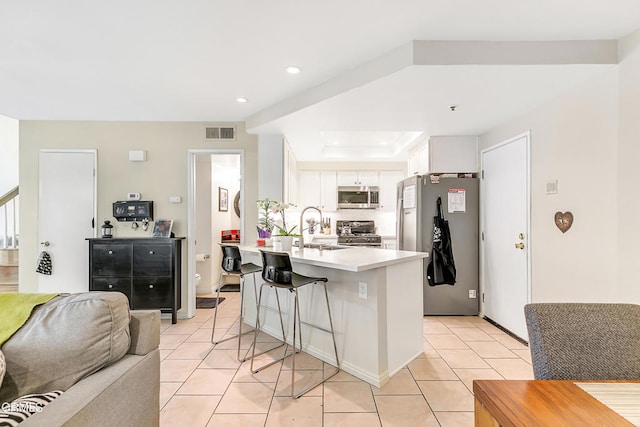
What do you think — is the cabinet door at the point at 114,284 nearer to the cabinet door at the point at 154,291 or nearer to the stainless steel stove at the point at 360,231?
the cabinet door at the point at 154,291

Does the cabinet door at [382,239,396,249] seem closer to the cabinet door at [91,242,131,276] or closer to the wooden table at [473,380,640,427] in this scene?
the cabinet door at [91,242,131,276]

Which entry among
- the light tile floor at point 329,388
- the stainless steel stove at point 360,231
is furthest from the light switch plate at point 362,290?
the stainless steel stove at point 360,231

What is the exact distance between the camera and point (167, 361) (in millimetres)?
2531

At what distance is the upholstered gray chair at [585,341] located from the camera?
0.97m

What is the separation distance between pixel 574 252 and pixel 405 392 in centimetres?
171

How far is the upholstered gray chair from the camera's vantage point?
3.18 ft

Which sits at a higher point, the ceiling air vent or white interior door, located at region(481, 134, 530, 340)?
the ceiling air vent

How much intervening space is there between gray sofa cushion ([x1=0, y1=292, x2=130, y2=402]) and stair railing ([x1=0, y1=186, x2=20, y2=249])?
4418 millimetres

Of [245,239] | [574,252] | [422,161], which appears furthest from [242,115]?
[574,252]

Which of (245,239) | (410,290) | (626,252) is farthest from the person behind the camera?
(245,239)

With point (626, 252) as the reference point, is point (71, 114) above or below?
above

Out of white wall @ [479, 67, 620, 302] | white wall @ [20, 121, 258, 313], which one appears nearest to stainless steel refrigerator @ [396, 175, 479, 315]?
white wall @ [479, 67, 620, 302]

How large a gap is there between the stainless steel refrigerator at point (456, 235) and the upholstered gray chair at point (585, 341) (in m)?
2.57

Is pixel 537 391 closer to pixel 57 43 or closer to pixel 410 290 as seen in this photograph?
pixel 410 290
